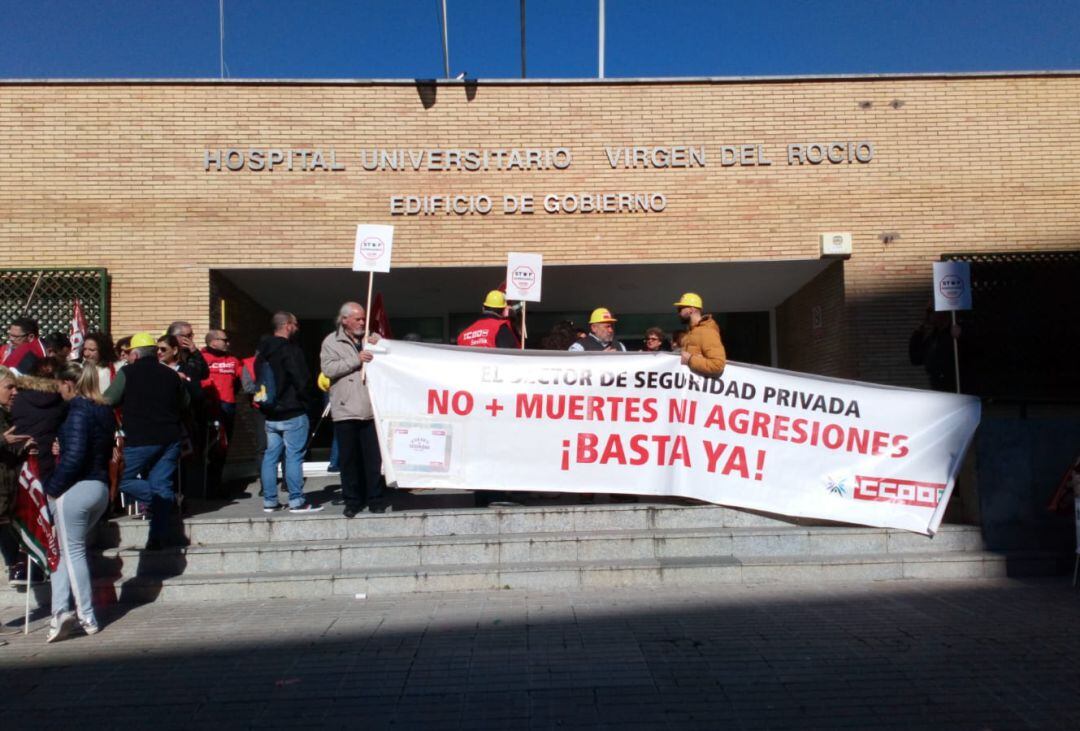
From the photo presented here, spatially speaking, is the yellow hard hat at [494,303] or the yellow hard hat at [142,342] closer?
the yellow hard hat at [142,342]

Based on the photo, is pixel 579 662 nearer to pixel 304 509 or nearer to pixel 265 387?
pixel 304 509

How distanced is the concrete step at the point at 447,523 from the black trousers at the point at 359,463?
0.22m

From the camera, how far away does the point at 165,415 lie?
7.23m

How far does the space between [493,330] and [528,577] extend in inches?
99.2

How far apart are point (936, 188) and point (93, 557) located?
10.8 metres

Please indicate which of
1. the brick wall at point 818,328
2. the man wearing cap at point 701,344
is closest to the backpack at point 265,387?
the man wearing cap at point 701,344

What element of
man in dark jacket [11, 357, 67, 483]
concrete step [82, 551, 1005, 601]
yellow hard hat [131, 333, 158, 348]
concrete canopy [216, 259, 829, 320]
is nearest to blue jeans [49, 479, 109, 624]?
man in dark jacket [11, 357, 67, 483]

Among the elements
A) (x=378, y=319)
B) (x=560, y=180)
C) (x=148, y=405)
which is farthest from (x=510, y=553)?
(x=560, y=180)

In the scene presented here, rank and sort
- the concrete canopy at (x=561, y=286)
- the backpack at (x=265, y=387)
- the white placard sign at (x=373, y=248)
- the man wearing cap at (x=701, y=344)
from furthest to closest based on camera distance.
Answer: the concrete canopy at (x=561, y=286), the white placard sign at (x=373, y=248), the backpack at (x=265, y=387), the man wearing cap at (x=701, y=344)

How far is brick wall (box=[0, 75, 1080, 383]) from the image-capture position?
36.1 ft

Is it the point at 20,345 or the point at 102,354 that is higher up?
the point at 20,345

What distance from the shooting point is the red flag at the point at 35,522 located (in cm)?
621

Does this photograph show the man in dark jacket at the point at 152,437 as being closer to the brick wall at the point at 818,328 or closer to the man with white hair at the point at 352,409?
the man with white hair at the point at 352,409

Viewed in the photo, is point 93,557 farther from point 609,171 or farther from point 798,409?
point 609,171
